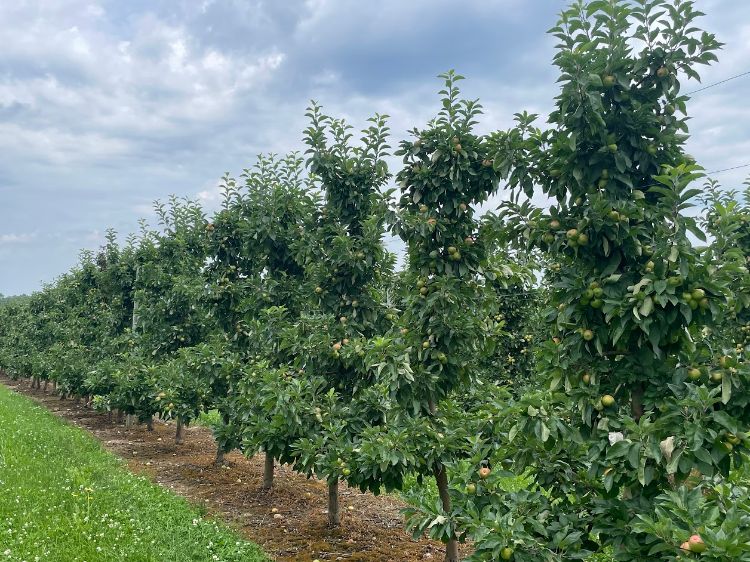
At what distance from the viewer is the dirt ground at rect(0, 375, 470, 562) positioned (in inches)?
277

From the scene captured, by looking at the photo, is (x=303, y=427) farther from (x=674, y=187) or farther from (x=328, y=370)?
(x=674, y=187)

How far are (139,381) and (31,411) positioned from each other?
300 inches

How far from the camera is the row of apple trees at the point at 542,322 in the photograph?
11.0 feet

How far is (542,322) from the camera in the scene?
17.6ft

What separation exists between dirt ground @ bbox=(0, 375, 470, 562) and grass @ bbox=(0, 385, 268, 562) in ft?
1.95

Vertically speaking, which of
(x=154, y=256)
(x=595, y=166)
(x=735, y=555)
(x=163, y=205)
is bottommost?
(x=735, y=555)

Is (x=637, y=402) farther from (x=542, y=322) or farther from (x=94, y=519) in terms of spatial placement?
(x=94, y=519)

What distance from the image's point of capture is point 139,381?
42.8 ft

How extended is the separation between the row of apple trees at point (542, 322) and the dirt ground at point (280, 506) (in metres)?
0.52

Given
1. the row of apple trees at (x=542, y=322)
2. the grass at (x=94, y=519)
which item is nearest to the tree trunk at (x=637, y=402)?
the row of apple trees at (x=542, y=322)

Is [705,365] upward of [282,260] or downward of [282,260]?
downward

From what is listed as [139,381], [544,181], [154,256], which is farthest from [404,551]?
[154,256]

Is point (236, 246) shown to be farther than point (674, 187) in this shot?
Yes

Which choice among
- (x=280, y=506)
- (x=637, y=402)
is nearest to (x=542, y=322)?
(x=637, y=402)
